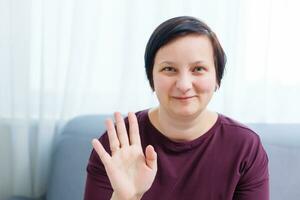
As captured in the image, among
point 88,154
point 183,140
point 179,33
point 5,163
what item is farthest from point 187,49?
point 5,163

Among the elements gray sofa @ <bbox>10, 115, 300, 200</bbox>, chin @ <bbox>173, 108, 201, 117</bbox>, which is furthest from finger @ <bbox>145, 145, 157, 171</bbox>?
gray sofa @ <bbox>10, 115, 300, 200</bbox>

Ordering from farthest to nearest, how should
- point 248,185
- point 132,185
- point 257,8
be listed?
point 257,8 → point 248,185 → point 132,185

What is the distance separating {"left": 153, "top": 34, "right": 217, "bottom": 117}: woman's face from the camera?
3.01 ft

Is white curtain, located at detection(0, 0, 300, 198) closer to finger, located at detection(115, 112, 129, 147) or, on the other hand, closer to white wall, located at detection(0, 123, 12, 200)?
white wall, located at detection(0, 123, 12, 200)

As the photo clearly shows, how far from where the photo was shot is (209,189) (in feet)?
3.36

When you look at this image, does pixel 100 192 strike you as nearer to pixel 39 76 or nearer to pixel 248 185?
pixel 248 185

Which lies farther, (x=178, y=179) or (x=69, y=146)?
(x=69, y=146)

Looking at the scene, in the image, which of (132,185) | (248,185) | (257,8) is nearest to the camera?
(132,185)

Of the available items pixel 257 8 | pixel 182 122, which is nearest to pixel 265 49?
pixel 257 8

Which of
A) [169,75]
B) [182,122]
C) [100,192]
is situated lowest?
[100,192]

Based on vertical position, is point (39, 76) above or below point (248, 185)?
above

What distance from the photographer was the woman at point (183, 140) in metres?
0.88

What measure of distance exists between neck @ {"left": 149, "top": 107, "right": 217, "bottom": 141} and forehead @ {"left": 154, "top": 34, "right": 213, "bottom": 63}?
177 millimetres

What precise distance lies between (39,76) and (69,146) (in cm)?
32
